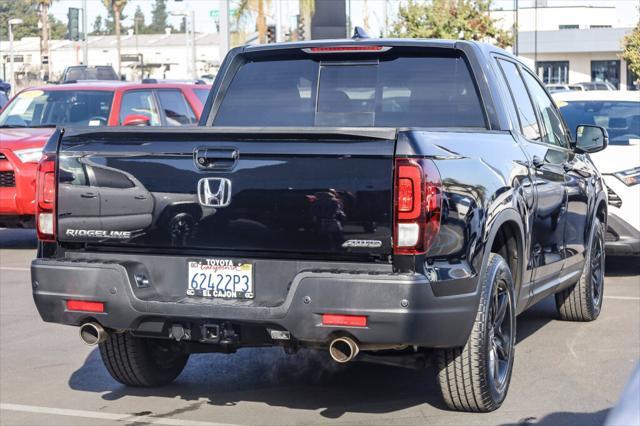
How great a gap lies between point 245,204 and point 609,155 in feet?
19.3

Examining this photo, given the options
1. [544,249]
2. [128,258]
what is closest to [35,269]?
[128,258]

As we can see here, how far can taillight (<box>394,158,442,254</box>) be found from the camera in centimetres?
523

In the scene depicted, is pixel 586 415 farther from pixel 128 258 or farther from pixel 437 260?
pixel 128 258

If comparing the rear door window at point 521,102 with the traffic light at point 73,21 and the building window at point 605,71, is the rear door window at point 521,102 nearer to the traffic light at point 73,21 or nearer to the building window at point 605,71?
the traffic light at point 73,21

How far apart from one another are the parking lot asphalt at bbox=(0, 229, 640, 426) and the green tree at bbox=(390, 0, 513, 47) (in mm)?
24981

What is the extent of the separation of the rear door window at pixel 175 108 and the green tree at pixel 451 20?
18245 millimetres

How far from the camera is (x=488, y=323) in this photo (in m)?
5.87

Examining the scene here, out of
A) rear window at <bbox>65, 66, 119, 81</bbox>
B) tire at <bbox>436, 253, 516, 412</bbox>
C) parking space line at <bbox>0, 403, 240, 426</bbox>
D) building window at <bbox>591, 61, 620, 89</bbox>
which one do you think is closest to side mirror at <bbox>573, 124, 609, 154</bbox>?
tire at <bbox>436, 253, 516, 412</bbox>

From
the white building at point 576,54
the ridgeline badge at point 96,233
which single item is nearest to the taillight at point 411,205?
the ridgeline badge at point 96,233

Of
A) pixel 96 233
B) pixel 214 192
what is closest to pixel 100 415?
pixel 96 233

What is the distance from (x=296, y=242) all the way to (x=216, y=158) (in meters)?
0.57

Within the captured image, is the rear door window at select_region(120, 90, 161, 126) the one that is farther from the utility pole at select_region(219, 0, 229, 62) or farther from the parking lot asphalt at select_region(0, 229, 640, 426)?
the utility pole at select_region(219, 0, 229, 62)

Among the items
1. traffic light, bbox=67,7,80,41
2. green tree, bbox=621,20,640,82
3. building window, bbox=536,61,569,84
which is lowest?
building window, bbox=536,61,569,84

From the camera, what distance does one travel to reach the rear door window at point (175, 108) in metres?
14.8
